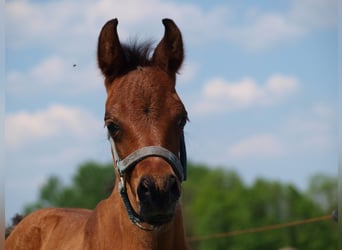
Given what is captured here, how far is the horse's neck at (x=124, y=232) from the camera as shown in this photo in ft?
16.2

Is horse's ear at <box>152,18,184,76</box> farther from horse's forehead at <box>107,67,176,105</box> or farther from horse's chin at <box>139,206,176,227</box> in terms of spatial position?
horse's chin at <box>139,206,176,227</box>

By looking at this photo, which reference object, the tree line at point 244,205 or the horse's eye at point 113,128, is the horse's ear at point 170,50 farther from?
the tree line at point 244,205

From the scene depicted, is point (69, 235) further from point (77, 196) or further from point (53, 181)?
point (53, 181)

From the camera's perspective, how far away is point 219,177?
84188 mm

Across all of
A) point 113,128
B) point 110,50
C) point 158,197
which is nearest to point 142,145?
point 113,128

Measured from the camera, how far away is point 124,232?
16.6 feet

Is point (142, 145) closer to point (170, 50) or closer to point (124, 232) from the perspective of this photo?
point (124, 232)

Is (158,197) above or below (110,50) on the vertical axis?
below

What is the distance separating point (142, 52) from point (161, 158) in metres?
1.22

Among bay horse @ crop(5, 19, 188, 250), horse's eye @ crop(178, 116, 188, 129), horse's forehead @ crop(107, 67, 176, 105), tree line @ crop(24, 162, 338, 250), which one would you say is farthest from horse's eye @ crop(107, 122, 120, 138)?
tree line @ crop(24, 162, 338, 250)

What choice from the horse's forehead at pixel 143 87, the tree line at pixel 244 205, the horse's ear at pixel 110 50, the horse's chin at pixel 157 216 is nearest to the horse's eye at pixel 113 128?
the horse's forehead at pixel 143 87

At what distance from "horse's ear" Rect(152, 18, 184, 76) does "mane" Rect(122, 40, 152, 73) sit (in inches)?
2.7

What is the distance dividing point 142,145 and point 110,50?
3.40 ft

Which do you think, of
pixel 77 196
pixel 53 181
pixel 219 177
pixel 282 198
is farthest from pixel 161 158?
pixel 219 177
